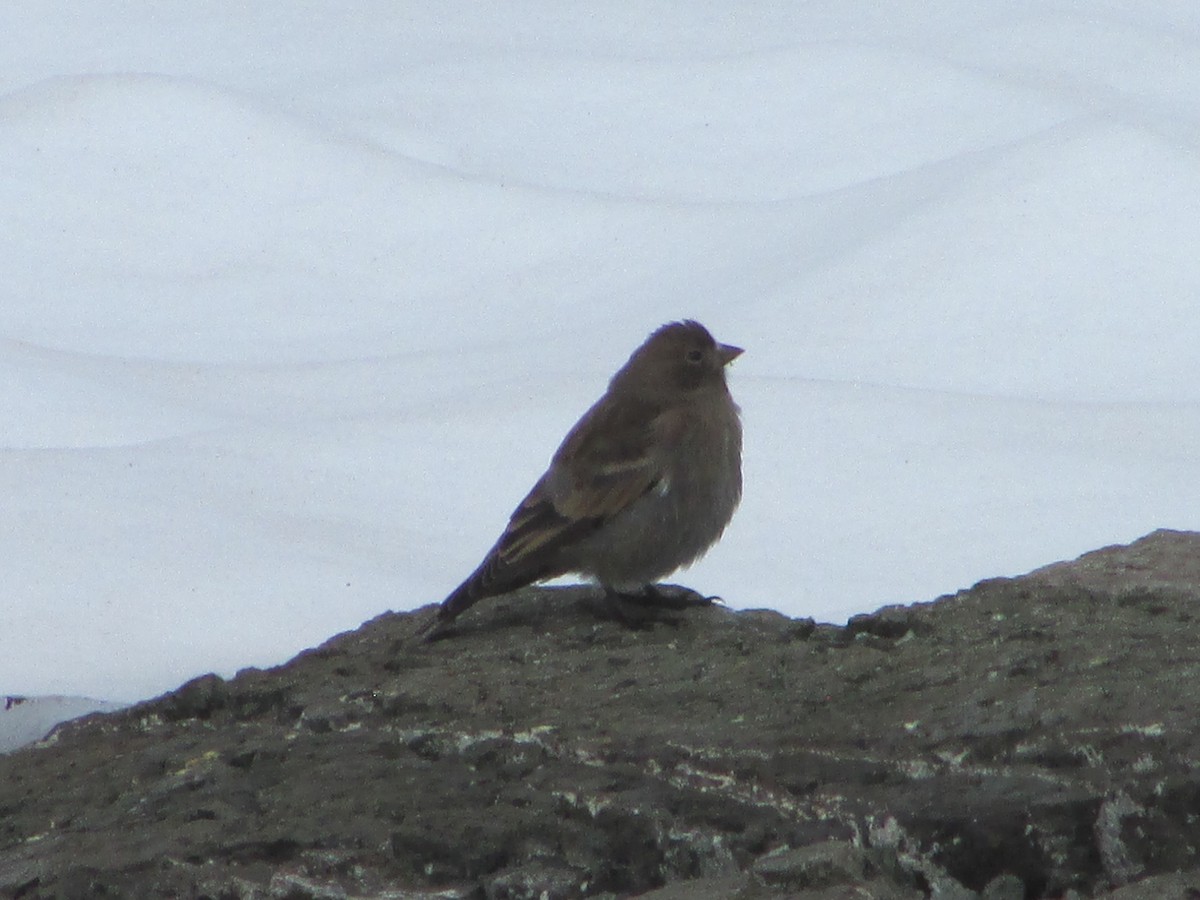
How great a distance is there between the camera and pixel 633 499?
4852 millimetres

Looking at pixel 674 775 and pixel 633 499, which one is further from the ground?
pixel 633 499

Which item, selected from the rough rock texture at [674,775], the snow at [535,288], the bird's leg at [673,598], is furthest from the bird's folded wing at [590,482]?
the snow at [535,288]

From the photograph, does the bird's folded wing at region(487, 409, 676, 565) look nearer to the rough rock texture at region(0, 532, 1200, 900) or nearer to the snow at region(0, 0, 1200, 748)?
the rough rock texture at region(0, 532, 1200, 900)

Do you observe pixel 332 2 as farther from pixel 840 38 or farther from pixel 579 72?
pixel 840 38

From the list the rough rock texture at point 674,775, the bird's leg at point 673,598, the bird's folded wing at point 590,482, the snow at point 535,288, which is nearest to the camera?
the rough rock texture at point 674,775

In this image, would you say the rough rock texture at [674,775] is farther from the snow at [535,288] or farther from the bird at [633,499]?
the snow at [535,288]

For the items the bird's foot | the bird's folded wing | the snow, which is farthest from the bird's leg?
the snow

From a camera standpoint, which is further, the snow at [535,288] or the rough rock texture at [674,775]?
the snow at [535,288]

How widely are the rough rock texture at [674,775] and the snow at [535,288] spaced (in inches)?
58.8

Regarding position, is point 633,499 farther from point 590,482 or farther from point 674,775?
point 674,775

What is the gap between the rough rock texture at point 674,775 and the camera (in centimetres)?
307

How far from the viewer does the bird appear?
4777 mm

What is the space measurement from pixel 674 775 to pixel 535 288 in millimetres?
5701

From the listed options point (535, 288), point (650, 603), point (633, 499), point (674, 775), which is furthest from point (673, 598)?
point (535, 288)
